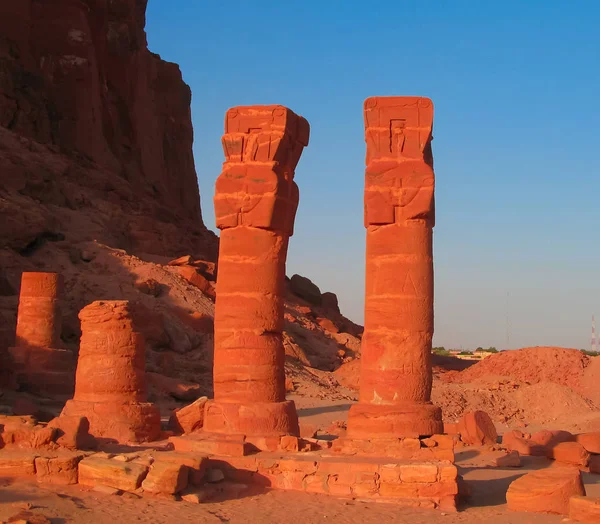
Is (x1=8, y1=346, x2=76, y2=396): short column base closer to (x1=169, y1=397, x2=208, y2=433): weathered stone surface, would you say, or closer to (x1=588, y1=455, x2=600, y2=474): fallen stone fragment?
(x1=169, y1=397, x2=208, y2=433): weathered stone surface

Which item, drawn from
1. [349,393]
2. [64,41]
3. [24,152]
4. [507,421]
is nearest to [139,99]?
[64,41]

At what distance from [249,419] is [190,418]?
3479mm

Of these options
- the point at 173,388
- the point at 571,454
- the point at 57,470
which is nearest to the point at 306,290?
the point at 173,388

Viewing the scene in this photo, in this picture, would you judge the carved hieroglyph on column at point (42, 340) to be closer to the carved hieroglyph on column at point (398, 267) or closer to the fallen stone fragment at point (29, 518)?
the carved hieroglyph on column at point (398, 267)

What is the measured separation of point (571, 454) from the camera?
14.2m

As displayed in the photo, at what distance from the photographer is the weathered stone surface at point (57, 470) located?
1063 cm

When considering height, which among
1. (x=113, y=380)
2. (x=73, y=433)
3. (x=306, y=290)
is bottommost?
(x=73, y=433)

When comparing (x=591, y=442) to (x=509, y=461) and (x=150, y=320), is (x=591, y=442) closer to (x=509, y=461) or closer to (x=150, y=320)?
(x=509, y=461)

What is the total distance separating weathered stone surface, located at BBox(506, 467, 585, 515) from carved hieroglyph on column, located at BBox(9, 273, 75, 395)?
12.7m

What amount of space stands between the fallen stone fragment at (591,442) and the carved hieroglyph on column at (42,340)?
1166 cm

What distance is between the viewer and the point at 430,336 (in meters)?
11.9

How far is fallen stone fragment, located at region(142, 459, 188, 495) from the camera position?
1012 centimetres

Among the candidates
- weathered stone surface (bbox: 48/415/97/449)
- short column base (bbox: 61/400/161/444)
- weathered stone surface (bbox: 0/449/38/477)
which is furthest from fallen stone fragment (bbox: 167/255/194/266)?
weathered stone surface (bbox: 0/449/38/477)

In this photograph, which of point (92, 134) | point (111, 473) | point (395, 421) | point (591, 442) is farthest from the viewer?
point (92, 134)
